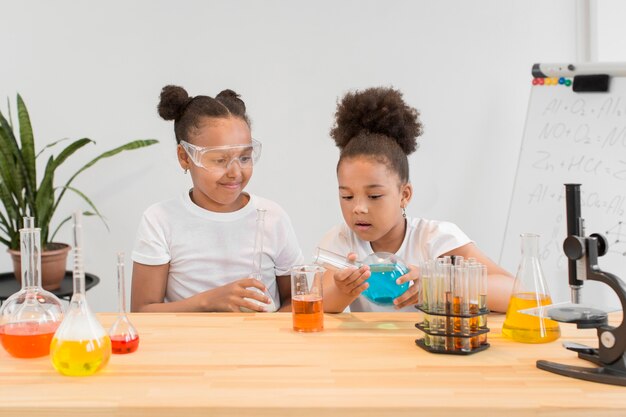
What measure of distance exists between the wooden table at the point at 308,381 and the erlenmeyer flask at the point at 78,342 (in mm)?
24

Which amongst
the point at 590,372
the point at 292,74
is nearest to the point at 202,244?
the point at 590,372

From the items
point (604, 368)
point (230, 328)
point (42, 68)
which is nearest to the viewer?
point (604, 368)

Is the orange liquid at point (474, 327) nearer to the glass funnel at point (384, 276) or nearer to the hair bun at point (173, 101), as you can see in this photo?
the glass funnel at point (384, 276)

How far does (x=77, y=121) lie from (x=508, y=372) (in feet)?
9.85

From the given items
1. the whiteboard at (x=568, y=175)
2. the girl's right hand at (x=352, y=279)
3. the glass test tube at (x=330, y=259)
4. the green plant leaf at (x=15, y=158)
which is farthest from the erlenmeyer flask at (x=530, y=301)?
the green plant leaf at (x=15, y=158)

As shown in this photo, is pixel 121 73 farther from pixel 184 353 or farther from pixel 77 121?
pixel 184 353

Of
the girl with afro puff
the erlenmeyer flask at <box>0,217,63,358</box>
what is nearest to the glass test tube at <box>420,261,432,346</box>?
the girl with afro puff

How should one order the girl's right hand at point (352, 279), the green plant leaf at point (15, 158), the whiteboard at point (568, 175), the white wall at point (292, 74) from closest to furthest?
the girl's right hand at point (352, 279)
the whiteboard at point (568, 175)
the green plant leaf at point (15, 158)
the white wall at point (292, 74)

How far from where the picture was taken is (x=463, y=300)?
1.43 meters

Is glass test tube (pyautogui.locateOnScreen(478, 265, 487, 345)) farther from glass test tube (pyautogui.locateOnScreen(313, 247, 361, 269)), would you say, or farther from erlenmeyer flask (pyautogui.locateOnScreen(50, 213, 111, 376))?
erlenmeyer flask (pyautogui.locateOnScreen(50, 213, 111, 376))

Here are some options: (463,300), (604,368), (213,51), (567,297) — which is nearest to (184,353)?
(463,300)

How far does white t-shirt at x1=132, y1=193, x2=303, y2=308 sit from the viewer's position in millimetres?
2402

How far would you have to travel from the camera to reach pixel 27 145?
3285mm

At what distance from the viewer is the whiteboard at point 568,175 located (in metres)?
3.08
